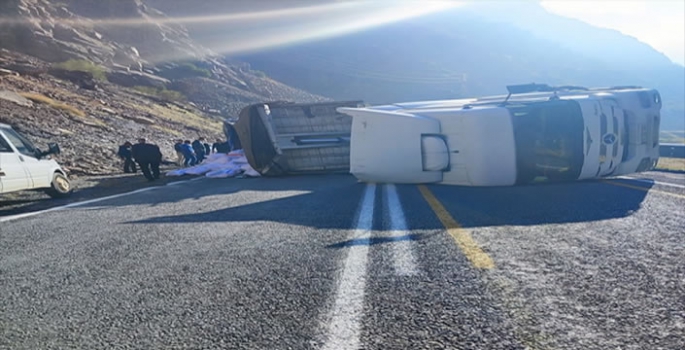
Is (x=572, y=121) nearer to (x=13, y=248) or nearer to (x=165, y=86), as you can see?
(x=13, y=248)

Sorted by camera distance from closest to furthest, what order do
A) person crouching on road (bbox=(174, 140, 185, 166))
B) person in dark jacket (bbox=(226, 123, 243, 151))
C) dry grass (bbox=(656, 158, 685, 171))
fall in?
dry grass (bbox=(656, 158, 685, 171)) → person crouching on road (bbox=(174, 140, 185, 166)) → person in dark jacket (bbox=(226, 123, 243, 151))

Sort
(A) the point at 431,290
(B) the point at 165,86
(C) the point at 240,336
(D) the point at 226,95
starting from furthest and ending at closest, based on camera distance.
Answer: (D) the point at 226,95, (B) the point at 165,86, (A) the point at 431,290, (C) the point at 240,336

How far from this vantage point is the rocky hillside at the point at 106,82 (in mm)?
19225

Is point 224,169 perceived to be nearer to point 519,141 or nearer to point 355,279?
point 519,141

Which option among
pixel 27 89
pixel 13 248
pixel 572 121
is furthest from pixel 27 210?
pixel 27 89

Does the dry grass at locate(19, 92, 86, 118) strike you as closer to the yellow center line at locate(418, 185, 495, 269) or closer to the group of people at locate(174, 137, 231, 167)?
the group of people at locate(174, 137, 231, 167)

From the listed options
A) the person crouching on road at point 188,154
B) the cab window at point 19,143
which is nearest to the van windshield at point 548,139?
the cab window at point 19,143

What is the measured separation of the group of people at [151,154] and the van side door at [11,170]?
4.32m

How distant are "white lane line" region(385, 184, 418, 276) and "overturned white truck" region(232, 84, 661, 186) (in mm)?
1835

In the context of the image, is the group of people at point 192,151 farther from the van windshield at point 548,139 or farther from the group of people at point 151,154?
the van windshield at point 548,139

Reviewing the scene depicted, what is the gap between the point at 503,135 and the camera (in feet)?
24.0

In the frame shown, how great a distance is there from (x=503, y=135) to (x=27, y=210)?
7949mm

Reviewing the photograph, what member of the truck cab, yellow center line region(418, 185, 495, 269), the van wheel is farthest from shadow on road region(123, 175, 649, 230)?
the van wheel

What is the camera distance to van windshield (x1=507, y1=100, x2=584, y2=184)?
24.1 ft
